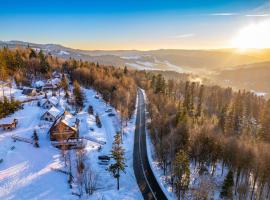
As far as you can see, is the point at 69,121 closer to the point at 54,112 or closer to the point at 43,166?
the point at 54,112

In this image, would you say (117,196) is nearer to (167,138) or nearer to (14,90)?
(167,138)

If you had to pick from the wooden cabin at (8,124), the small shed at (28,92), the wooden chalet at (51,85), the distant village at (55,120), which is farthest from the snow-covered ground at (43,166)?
the wooden chalet at (51,85)

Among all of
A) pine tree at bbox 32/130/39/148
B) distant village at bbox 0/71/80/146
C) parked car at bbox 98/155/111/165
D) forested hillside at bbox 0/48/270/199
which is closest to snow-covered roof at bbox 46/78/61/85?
forested hillside at bbox 0/48/270/199

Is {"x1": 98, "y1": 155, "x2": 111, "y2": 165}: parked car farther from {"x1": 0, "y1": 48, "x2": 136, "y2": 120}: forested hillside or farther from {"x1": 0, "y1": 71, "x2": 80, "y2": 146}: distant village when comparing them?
{"x1": 0, "y1": 48, "x2": 136, "y2": 120}: forested hillside

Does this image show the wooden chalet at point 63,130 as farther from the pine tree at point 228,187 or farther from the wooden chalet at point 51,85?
the wooden chalet at point 51,85

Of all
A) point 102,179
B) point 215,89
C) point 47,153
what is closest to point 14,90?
point 47,153

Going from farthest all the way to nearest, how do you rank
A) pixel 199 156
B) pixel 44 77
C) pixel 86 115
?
pixel 44 77 < pixel 86 115 < pixel 199 156
